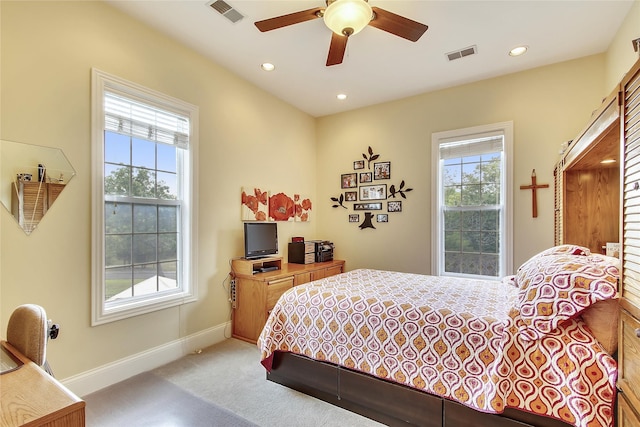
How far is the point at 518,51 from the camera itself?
9.97 ft

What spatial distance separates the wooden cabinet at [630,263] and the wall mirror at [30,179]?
10.9 feet

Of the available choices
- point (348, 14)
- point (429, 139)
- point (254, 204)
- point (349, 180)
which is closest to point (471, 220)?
point (429, 139)

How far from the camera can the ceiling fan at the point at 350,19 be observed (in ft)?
6.45

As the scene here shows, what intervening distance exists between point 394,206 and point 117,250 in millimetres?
3327

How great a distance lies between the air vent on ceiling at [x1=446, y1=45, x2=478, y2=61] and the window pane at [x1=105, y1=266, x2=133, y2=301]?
3.80m

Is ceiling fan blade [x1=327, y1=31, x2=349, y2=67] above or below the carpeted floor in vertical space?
above

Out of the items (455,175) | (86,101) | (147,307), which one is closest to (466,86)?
(455,175)

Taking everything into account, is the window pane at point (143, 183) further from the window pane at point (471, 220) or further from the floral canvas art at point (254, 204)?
the window pane at point (471, 220)

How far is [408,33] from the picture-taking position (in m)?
2.21

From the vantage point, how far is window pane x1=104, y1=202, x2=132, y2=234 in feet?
8.32

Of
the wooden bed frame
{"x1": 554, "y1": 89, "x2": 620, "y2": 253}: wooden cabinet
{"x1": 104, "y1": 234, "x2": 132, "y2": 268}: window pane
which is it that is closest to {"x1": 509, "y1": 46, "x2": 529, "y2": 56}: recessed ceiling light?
{"x1": 554, "y1": 89, "x2": 620, "y2": 253}: wooden cabinet

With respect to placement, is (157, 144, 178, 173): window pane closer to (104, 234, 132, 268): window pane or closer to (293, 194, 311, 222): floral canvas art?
(104, 234, 132, 268): window pane

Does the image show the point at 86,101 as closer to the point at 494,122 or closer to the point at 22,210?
the point at 22,210

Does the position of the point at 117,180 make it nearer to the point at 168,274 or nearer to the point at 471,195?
the point at 168,274
